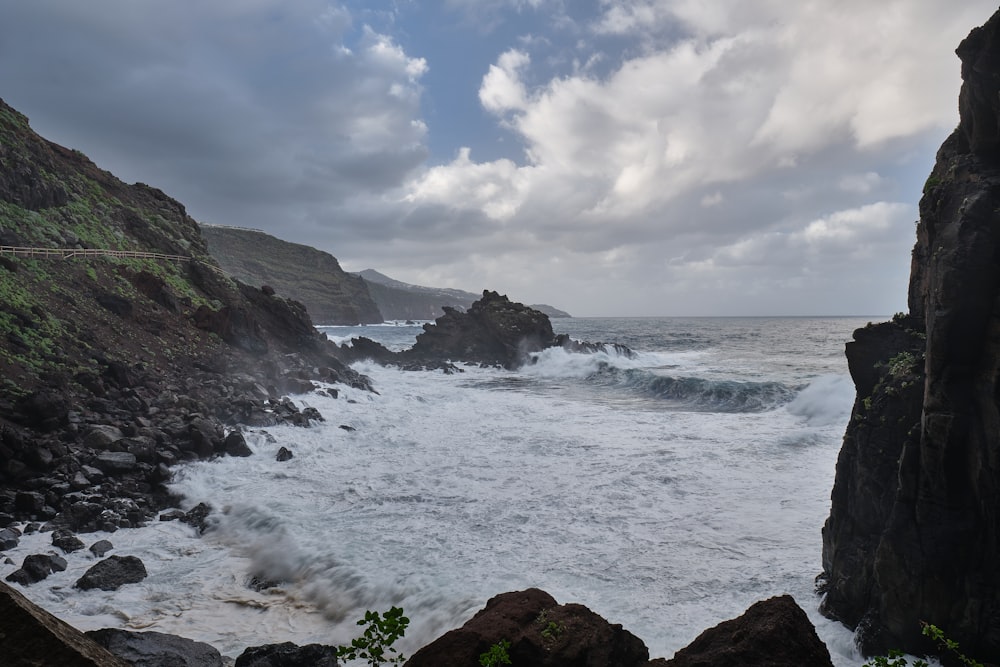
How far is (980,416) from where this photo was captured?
6004mm

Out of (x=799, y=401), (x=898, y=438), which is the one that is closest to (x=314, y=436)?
(x=898, y=438)

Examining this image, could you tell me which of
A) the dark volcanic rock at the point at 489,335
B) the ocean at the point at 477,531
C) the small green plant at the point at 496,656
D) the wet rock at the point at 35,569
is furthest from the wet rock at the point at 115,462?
the dark volcanic rock at the point at 489,335

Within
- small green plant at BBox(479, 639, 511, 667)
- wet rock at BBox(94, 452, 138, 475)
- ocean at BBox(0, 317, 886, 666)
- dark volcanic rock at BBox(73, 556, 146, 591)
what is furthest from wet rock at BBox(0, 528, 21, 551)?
small green plant at BBox(479, 639, 511, 667)

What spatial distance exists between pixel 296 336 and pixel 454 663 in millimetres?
32032

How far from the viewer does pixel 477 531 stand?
11.0 metres

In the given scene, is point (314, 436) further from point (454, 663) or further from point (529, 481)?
point (454, 663)

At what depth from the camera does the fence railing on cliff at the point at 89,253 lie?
73.4ft

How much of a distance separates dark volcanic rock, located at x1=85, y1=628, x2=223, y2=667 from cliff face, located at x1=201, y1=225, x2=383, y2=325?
117241mm

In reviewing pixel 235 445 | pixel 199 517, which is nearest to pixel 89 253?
pixel 235 445

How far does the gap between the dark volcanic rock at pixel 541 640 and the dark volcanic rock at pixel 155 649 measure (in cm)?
303

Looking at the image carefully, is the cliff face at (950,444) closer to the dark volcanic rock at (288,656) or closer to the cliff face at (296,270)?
the dark volcanic rock at (288,656)

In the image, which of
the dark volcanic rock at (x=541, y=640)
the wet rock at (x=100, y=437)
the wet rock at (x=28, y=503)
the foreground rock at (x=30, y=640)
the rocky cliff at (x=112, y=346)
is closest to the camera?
the foreground rock at (x=30, y=640)

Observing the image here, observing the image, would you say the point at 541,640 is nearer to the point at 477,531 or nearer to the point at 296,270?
the point at 477,531

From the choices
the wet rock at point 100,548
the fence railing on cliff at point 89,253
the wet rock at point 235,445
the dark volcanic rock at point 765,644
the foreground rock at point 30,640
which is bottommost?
the wet rock at point 100,548
